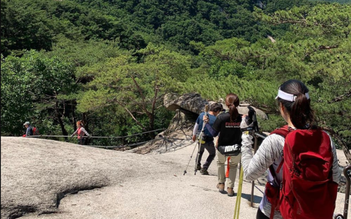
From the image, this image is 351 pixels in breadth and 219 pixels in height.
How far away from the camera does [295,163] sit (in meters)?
1.77

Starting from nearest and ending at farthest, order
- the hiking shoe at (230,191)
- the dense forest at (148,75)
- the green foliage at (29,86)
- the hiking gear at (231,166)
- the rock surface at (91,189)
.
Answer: the rock surface at (91,189) < the hiking gear at (231,166) < the hiking shoe at (230,191) < the dense forest at (148,75) < the green foliage at (29,86)

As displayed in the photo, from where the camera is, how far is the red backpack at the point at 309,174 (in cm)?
175

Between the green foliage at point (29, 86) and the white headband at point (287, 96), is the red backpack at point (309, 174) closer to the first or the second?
the white headband at point (287, 96)

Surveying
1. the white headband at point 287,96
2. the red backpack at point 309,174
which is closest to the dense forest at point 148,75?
the white headband at point 287,96

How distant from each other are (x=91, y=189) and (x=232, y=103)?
2379mm

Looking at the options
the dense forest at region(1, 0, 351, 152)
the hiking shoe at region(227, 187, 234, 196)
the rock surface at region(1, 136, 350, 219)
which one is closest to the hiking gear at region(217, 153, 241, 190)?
the hiking shoe at region(227, 187, 234, 196)

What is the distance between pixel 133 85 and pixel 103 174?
12.5 m

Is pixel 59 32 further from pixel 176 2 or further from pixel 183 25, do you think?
pixel 176 2

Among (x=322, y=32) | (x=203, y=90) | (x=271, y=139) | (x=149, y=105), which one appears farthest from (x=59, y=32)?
(x=271, y=139)

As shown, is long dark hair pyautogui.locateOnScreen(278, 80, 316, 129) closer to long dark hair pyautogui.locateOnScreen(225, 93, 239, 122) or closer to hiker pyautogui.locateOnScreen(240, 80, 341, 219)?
hiker pyautogui.locateOnScreen(240, 80, 341, 219)

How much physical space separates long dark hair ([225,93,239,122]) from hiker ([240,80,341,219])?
240 centimetres

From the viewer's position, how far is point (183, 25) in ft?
217

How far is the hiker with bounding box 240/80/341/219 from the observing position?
1.77 m

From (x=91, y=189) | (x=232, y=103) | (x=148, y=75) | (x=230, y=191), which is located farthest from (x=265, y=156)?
(x=148, y=75)
